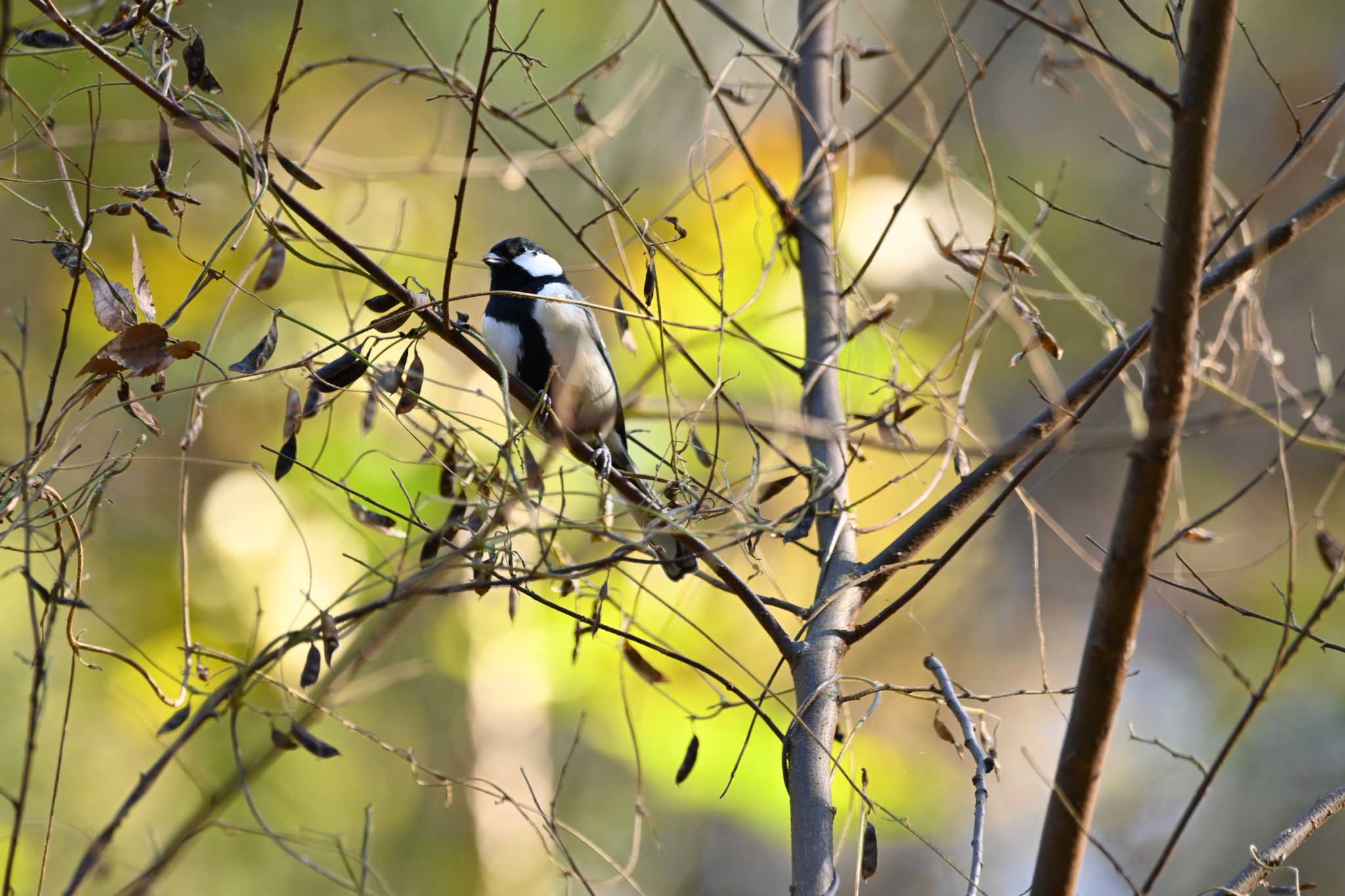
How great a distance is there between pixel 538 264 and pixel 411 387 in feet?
6.98

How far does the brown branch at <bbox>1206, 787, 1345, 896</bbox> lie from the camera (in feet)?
4.99

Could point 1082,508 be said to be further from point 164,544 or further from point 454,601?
point 164,544

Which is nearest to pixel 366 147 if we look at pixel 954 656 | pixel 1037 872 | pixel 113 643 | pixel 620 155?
pixel 620 155

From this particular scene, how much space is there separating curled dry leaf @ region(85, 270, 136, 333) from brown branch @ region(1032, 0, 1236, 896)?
138 centimetres

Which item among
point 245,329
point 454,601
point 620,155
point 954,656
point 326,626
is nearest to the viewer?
point 326,626

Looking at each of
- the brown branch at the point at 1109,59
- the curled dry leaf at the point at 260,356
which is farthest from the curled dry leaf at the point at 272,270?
the brown branch at the point at 1109,59

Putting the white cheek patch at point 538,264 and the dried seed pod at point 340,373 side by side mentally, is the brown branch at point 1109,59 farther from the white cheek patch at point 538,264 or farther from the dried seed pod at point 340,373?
the white cheek patch at point 538,264

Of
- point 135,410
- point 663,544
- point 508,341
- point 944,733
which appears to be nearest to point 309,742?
point 135,410

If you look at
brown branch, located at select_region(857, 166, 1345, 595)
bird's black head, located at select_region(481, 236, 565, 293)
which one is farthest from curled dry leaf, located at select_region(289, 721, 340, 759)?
bird's black head, located at select_region(481, 236, 565, 293)

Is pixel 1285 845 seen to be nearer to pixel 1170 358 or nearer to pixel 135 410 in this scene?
pixel 1170 358

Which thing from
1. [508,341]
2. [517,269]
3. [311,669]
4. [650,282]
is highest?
[517,269]

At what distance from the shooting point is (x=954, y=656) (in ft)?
23.7

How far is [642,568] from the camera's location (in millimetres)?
3971

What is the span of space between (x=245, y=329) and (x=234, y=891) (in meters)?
3.29
